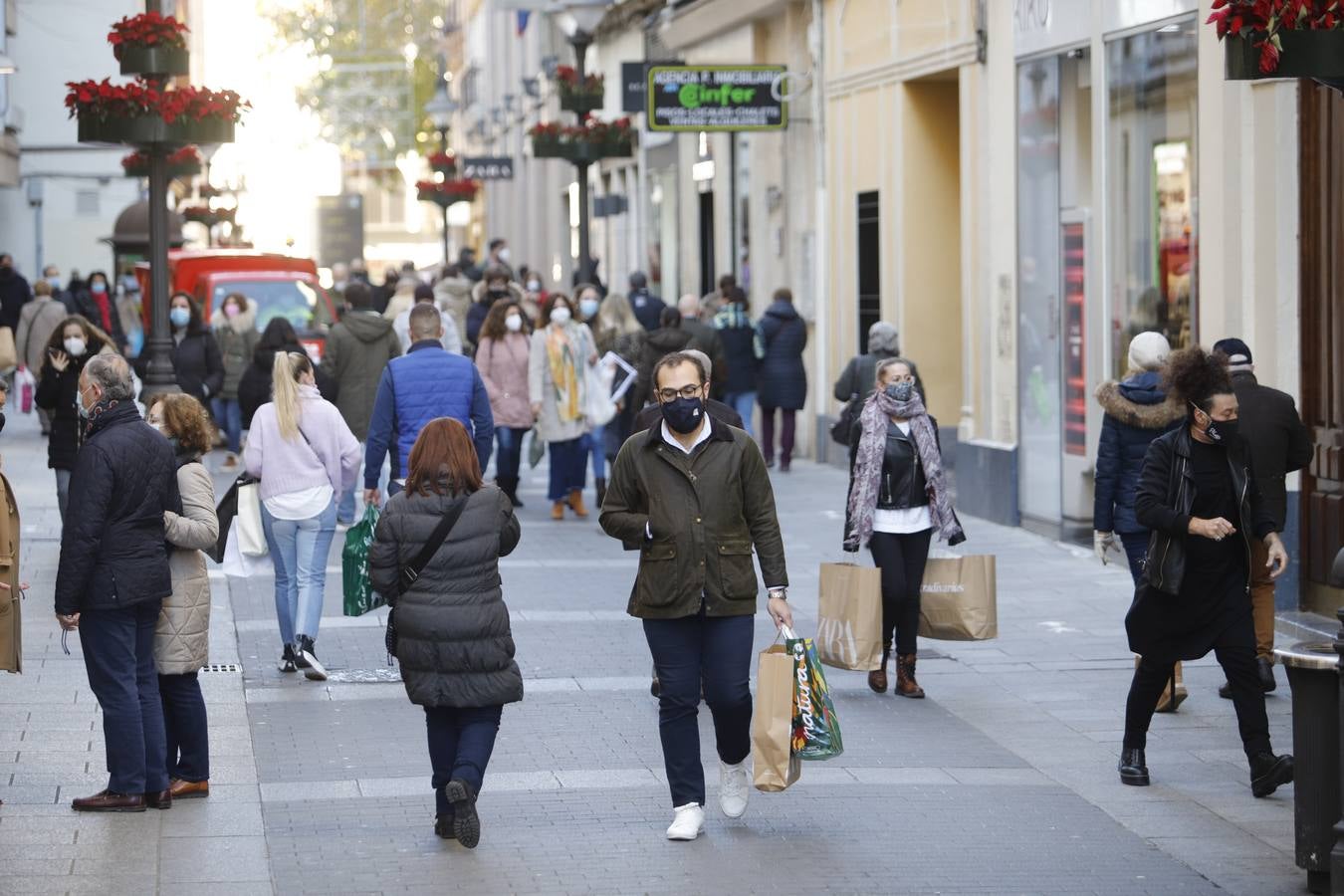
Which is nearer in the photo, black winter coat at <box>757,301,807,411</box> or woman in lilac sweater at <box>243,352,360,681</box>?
woman in lilac sweater at <box>243,352,360,681</box>

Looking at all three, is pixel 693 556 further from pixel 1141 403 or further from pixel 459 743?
pixel 1141 403

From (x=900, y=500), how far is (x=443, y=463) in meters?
3.52

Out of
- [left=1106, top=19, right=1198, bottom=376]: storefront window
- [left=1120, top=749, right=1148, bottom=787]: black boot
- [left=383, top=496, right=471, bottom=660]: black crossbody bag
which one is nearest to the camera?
[left=383, top=496, right=471, bottom=660]: black crossbody bag

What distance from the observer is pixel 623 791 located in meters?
8.39

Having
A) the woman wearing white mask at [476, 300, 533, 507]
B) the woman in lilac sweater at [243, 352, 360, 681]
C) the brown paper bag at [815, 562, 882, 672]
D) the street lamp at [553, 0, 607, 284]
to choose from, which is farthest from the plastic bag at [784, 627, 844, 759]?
the street lamp at [553, 0, 607, 284]

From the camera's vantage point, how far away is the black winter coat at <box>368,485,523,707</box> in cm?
738

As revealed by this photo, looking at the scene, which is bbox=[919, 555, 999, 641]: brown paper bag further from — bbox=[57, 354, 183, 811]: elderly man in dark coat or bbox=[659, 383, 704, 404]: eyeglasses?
bbox=[57, 354, 183, 811]: elderly man in dark coat

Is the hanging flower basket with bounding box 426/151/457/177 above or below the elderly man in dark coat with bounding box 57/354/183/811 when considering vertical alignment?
above

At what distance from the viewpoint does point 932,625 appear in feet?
34.2

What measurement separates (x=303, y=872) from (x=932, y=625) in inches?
162

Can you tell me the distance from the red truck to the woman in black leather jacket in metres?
16.3

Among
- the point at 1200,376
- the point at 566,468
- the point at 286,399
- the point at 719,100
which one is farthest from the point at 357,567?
the point at 719,100

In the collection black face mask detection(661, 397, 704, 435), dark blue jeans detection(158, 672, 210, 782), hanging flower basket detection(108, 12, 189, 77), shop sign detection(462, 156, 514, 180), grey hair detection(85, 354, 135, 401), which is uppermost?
shop sign detection(462, 156, 514, 180)

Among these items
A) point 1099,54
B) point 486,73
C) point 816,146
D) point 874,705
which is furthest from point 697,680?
point 486,73
